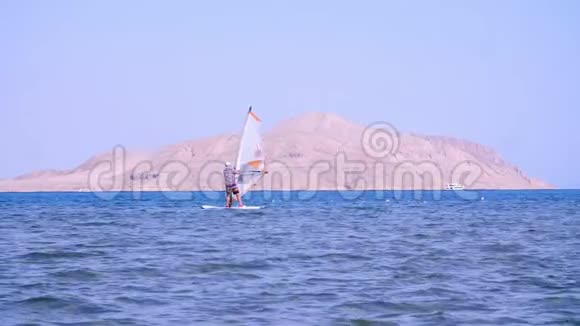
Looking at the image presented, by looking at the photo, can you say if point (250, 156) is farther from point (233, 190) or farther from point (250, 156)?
point (233, 190)

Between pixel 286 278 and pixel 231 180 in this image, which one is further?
pixel 231 180

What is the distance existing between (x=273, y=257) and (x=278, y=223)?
13.0m

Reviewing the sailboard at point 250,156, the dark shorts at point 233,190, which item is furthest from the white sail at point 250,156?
the dark shorts at point 233,190

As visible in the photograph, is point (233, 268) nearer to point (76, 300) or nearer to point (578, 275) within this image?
point (76, 300)

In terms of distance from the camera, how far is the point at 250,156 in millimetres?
39406

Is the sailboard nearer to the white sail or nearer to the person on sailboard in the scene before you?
the white sail

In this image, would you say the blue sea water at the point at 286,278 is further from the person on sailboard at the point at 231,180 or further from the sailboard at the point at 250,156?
the sailboard at the point at 250,156

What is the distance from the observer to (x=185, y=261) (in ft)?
58.2

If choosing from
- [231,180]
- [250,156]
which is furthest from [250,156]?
[231,180]

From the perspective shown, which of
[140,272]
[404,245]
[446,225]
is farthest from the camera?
[446,225]

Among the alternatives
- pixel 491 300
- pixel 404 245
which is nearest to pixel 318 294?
pixel 491 300

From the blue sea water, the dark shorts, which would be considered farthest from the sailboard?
the blue sea water

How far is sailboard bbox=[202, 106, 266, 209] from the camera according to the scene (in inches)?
1540

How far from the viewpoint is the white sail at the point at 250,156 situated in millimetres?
39156
